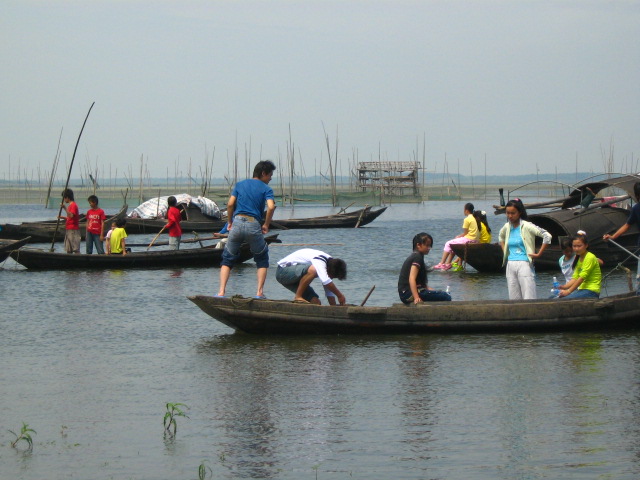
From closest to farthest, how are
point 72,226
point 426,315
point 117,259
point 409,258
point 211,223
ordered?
point 426,315, point 409,258, point 117,259, point 72,226, point 211,223

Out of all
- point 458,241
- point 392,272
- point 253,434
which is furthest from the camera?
point 392,272

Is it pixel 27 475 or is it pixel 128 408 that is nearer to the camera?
pixel 27 475

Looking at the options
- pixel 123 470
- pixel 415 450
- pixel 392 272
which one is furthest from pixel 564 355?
pixel 392 272

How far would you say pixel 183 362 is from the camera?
8.77 m

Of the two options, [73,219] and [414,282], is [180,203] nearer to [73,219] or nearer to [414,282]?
[73,219]

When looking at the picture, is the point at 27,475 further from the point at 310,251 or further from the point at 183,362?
the point at 310,251

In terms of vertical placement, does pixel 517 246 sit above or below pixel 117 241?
above

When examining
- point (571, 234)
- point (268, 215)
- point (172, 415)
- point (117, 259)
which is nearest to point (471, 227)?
point (571, 234)

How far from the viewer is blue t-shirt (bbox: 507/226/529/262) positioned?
10.2m

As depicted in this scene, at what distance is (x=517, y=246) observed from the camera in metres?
10.2

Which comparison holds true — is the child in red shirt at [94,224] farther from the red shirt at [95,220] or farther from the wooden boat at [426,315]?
the wooden boat at [426,315]

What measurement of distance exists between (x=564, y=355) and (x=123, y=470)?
183 inches

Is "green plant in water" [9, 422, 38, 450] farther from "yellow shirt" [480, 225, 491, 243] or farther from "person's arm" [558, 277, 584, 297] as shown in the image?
"yellow shirt" [480, 225, 491, 243]

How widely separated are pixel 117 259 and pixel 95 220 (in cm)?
101
